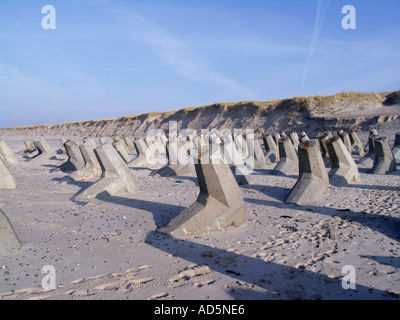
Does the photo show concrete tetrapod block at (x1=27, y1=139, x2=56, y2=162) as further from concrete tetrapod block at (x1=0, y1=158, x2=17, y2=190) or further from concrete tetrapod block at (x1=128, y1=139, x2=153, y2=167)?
concrete tetrapod block at (x1=0, y1=158, x2=17, y2=190)

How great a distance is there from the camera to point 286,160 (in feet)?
34.3

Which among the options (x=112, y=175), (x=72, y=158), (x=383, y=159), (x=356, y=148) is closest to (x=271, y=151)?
(x=356, y=148)

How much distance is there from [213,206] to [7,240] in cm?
273

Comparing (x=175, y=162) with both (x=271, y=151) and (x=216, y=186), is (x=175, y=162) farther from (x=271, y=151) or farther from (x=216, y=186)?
(x=216, y=186)

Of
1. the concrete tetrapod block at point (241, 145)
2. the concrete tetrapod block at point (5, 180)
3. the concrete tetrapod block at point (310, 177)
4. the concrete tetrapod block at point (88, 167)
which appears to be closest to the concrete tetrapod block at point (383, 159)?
the concrete tetrapod block at point (310, 177)

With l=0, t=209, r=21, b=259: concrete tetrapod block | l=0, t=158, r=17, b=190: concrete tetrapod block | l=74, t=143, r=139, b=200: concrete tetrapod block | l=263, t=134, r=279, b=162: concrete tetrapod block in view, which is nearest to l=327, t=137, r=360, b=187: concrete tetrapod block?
l=74, t=143, r=139, b=200: concrete tetrapod block

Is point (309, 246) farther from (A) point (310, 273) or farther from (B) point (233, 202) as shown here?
(B) point (233, 202)

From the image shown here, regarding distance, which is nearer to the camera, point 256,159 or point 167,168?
point 167,168

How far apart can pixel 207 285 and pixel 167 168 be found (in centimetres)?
757

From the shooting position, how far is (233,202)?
489 centimetres

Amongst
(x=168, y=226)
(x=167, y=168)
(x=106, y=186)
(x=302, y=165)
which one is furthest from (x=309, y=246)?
(x=167, y=168)

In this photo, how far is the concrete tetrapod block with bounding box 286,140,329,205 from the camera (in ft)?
20.9

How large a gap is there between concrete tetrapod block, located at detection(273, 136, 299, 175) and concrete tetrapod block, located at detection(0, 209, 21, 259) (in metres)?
7.95
